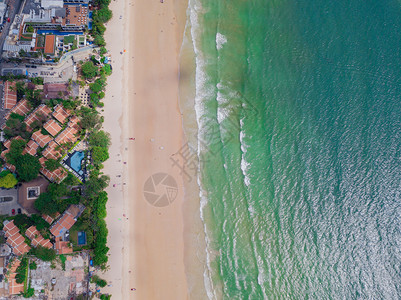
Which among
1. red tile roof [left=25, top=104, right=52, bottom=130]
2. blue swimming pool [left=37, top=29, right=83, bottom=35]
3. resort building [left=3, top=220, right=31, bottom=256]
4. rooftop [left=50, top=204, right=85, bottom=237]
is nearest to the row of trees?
blue swimming pool [left=37, top=29, right=83, bottom=35]

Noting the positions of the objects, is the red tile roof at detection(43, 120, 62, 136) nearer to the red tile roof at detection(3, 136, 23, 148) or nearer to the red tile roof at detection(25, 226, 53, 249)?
the red tile roof at detection(3, 136, 23, 148)

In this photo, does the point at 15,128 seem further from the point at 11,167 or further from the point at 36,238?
the point at 36,238

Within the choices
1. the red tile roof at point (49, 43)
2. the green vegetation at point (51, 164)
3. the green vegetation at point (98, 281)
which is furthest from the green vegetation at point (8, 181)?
the red tile roof at point (49, 43)

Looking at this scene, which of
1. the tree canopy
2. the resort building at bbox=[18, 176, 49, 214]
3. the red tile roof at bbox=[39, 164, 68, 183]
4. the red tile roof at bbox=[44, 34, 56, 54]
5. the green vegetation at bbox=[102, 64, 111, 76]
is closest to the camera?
the resort building at bbox=[18, 176, 49, 214]

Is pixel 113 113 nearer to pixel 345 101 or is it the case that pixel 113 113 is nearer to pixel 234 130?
pixel 234 130

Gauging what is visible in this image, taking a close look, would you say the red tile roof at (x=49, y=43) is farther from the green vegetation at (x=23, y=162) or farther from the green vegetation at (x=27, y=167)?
the green vegetation at (x=27, y=167)

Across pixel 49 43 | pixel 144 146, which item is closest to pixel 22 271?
pixel 144 146
